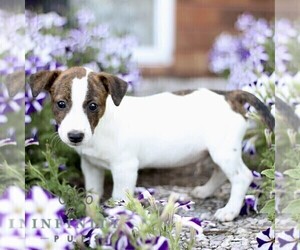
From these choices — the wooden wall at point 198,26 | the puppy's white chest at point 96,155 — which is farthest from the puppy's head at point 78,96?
the wooden wall at point 198,26

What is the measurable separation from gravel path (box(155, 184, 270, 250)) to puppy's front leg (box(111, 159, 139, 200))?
0.16 m

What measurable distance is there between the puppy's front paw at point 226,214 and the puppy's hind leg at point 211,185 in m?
0.15

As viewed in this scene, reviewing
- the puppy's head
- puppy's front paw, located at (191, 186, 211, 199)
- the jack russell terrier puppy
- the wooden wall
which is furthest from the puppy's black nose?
the wooden wall

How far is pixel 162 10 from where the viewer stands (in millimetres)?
5090

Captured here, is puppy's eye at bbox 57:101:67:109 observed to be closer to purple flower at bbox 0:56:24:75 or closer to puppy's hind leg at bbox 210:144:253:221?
purple flower at bbox 0:56:24:75

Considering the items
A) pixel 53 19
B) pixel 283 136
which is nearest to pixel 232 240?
pixel 283 136

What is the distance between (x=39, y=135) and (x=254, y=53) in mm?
816

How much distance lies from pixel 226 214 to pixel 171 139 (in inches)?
9.8

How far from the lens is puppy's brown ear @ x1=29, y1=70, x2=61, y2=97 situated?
1.73 m

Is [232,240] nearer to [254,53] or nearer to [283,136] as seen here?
[283,136]

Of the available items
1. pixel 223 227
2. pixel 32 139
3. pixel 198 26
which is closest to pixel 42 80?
pixel 32 139

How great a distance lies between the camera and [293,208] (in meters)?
1.55

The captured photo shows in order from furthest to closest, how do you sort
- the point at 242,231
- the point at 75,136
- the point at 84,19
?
the point at 84,19, the point at 242,231, the point at 75,136

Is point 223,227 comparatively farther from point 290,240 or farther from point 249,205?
point 290,240
